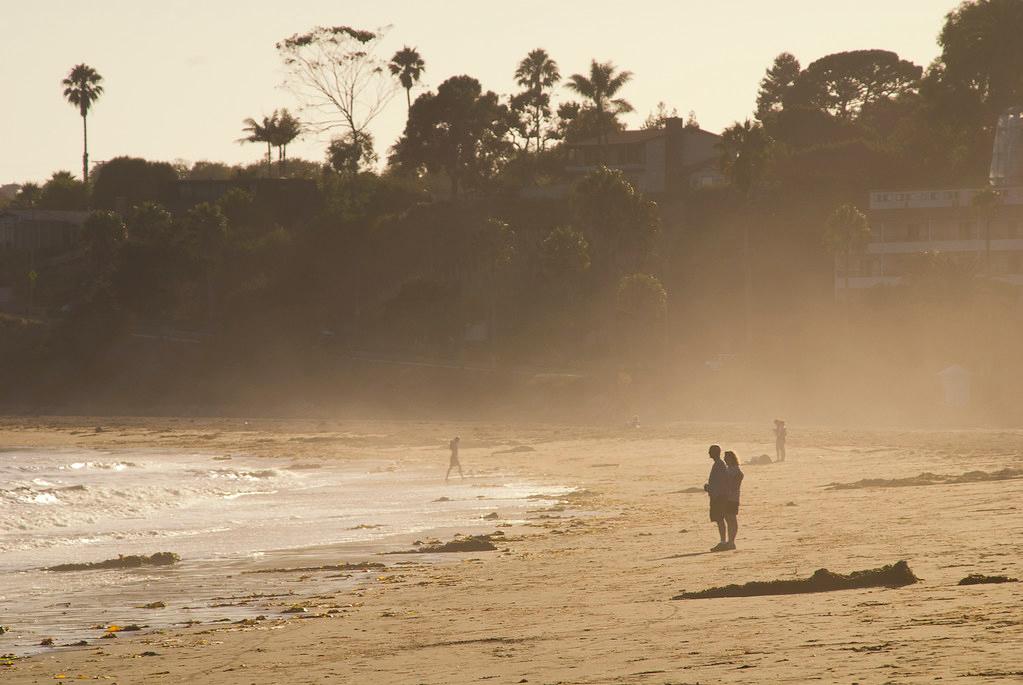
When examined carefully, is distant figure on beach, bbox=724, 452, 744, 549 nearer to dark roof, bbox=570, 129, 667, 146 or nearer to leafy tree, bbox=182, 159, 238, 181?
dark roof, bbox=570, 129, 667, 146

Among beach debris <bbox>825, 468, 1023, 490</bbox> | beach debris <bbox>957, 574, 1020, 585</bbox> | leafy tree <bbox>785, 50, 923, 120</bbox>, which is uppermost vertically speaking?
leafy tree <bbox>785, 50, 923, 120</bbox>

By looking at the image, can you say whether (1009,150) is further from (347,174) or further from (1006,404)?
(347,174)

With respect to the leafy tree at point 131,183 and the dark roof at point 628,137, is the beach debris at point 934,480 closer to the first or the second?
the dark roof at point 628,137

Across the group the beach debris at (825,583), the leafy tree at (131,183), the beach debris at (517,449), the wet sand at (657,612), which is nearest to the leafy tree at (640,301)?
the beach debris at (517,449)

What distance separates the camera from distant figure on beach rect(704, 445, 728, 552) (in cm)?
1817

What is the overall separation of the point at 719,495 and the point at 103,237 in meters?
73.6

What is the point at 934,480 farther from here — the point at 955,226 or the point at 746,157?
the point at 955,226

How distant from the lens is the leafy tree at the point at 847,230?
Result: 7062 centimetres

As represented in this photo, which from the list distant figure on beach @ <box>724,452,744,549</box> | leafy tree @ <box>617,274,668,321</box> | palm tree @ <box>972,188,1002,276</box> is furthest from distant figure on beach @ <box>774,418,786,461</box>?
palm tree @ <box>972,188,1002,276</box>

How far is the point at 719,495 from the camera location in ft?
60.1

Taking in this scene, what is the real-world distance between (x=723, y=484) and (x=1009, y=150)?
63.8 m

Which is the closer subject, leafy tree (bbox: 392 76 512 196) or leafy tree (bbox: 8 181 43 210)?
leafy tree (bbox: 392 76 512 196)

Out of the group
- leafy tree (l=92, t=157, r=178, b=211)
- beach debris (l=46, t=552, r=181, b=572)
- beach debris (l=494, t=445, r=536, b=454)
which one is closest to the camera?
beach debris (l=46, t=552, r=181, b=572)

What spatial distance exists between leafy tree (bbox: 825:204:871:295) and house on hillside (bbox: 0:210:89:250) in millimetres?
60649
